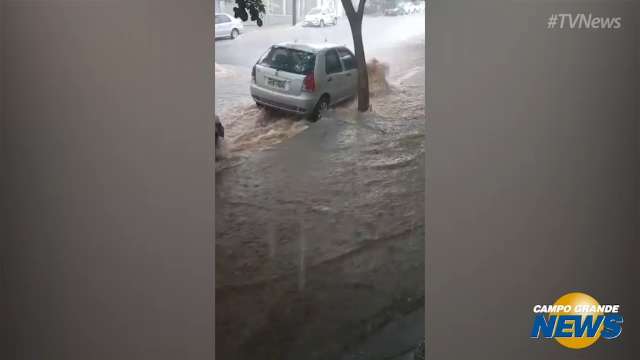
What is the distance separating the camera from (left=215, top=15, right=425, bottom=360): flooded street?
2.53 meters

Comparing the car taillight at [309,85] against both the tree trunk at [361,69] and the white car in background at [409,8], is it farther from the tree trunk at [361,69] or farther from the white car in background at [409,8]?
the white car in background at [409,8]

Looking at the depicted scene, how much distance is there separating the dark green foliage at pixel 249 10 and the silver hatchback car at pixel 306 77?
0.17 metres

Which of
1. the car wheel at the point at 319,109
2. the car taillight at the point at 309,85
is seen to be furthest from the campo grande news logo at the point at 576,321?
the car taillight at the point at 309,85

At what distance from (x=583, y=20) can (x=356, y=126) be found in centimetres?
124

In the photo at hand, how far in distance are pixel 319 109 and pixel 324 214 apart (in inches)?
20.1

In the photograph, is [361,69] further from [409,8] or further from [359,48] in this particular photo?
[409,8]

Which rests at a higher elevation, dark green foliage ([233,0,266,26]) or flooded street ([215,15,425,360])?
dark green foliage ([233,0,266,26])

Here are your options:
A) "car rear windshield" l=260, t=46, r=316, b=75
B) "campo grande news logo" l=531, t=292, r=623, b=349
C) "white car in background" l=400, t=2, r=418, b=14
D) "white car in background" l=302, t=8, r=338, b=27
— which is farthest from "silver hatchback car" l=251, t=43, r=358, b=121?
"campo grande news logo" l=531, t=292, r=623, b=349

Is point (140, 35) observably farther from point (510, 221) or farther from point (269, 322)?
point (510, 221)

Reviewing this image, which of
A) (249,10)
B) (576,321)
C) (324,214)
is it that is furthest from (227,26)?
(576,321)

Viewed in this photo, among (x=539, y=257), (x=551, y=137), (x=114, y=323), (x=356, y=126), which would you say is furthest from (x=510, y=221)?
(x=114, y=323)

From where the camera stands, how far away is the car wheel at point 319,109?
255 cm

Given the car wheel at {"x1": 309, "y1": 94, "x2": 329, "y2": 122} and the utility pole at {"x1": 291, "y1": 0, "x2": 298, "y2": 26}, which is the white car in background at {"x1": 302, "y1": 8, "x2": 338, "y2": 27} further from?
the car wheel at {"x1": 309, "y1": 94, "x2": 329, "y2": 122}

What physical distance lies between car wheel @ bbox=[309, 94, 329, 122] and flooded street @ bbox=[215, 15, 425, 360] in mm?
32
